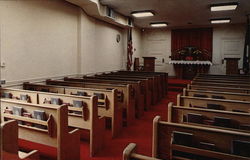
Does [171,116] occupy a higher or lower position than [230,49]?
lower

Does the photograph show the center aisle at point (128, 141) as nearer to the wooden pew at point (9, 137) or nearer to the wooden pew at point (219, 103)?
the wooden pew at point (219, 103)

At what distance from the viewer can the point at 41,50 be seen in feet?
15.2

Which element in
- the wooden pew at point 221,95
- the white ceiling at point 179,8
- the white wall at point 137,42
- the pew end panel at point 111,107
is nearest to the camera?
the wooden pew at point 221,95

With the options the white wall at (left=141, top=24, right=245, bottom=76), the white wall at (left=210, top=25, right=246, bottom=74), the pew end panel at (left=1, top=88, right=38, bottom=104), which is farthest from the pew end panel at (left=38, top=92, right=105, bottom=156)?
the white wall at (left=210, top=25, right=246, bottom=74)

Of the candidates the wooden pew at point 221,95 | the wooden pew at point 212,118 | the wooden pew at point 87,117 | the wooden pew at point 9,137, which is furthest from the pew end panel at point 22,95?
the wooden pew at point 221,95

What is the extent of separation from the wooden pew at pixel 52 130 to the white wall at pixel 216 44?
30.4 ft

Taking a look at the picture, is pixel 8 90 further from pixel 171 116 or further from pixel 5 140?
pixel 171 116

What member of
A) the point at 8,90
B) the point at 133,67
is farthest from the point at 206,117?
the point at 133,67

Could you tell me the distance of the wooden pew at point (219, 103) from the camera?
253 centimetres

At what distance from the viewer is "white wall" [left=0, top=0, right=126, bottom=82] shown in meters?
3.83

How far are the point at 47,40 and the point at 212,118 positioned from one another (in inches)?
157

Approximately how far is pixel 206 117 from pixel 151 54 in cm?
937

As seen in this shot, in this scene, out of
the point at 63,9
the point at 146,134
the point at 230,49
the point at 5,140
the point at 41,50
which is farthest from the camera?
the point at 230,49

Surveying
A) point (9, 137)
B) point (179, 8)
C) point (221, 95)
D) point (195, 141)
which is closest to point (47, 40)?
point (9, 137)
